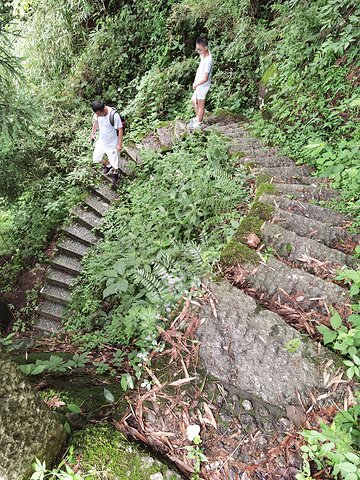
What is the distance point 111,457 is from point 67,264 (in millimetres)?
4532

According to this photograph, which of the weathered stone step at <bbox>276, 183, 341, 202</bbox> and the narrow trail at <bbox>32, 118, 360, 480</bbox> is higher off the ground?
the weathered stone step at <bbox>276, 183, 341, 202</bbox>

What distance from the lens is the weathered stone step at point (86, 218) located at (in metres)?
5.65

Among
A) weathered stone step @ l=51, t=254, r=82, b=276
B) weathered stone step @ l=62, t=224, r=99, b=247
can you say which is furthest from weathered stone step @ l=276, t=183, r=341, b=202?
weathered stone step @ l=51, t=254, r=82, b=276

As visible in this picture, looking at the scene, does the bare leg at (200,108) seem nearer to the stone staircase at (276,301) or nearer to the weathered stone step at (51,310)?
the stone staircase at (276,301)

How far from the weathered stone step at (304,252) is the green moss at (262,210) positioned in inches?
9.4

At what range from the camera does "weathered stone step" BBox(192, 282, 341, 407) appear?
166 centimetres

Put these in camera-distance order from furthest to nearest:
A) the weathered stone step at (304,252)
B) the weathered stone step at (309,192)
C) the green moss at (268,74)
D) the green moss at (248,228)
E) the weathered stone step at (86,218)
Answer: the green moss at (268,74)
the weathered stone step at (86,218)
the weathered stone step at (309,192)
the green moss at (248,228)
the weathered stone step at (304,252)

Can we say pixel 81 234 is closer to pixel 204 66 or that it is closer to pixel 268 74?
pixel 204 66

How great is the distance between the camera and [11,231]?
7.32 meters

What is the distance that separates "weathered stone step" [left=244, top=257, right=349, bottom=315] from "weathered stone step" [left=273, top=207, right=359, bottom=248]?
731 millimetres

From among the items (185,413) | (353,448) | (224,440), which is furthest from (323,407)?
(185,413)

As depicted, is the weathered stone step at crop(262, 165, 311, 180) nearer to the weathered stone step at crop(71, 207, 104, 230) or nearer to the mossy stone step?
the mossy stone step

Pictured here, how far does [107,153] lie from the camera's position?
5.57 metres

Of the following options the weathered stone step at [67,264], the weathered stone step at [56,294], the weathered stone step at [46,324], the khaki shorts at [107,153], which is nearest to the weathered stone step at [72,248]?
the weathered stone step at [67,264]
